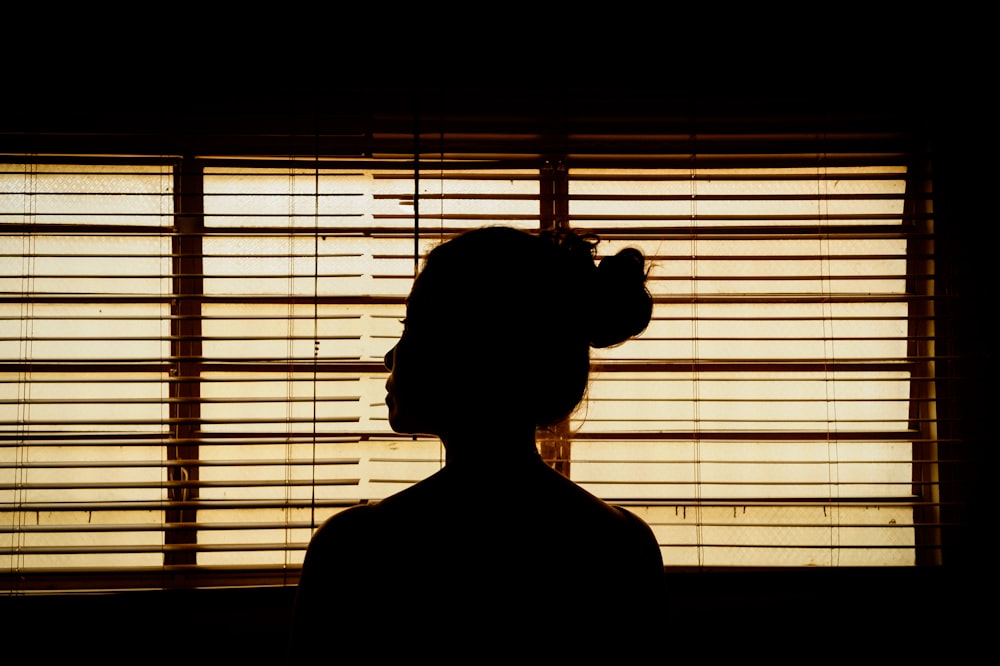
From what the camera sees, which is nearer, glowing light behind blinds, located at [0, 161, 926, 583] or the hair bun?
the hair bun

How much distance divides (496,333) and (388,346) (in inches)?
22.2

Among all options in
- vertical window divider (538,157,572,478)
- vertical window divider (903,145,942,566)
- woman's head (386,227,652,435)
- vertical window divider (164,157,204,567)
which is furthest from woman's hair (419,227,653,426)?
vertical window divider (903,145,942,566)

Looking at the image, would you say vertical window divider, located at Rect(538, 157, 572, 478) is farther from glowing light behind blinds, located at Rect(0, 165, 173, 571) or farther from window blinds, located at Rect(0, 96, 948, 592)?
glowing light behind blinds, located at Rect(0, 165, 173, 571)

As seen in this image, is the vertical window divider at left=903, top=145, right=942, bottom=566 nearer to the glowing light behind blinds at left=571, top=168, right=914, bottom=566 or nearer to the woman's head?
the glowing light behind blinds at left=571, top=168, right=914, bottom=566

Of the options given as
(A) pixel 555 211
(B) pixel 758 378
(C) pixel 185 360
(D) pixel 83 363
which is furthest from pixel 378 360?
(B) pixel 758 378

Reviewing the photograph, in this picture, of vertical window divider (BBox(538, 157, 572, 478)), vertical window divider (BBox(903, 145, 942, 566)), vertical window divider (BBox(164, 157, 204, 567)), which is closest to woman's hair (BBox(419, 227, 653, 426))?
vertical window divider (BBox(538, 157, 572, 478))

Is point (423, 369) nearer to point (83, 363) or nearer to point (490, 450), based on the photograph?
point (490, 450)

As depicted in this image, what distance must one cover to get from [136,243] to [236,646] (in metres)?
0.92

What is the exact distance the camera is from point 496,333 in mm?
706

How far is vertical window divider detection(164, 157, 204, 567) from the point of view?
45.6 inches

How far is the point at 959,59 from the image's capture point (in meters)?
1.26

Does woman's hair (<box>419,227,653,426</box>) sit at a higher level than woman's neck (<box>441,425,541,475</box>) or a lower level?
higher

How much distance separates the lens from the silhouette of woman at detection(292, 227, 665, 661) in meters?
0.70

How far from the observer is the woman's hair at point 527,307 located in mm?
703
